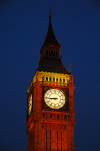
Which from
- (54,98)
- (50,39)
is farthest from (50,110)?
(50,39)

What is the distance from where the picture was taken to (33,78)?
72250 mm

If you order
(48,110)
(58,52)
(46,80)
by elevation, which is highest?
(58,52)

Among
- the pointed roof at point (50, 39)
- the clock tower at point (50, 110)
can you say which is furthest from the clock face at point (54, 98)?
the pointed roof at point (50, 39)

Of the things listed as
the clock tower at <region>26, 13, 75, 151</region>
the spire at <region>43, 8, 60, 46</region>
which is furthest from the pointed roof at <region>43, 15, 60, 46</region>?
the clock tower at <region>26, 13, 75, 151</region>

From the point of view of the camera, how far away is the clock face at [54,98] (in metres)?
67.9

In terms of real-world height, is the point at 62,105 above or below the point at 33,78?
below

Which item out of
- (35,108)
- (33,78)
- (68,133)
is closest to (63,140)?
(68,133)

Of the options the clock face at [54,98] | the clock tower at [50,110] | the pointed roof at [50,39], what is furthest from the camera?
the pointed roof at [50,39]

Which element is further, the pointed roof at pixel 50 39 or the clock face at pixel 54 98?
the pointed roof at pixel 50 39

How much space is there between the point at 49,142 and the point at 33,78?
451 inches

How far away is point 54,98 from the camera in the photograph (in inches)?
2675

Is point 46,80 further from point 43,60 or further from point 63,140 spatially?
point 63,140

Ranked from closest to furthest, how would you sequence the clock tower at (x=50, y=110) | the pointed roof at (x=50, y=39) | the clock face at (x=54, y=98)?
the clock tower at (x=50, y=110), the clock face at (x=54, y=98), the pointed roof at (x=50, y=39)

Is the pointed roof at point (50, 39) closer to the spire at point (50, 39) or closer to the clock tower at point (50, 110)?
the spire at point (50, 39)
